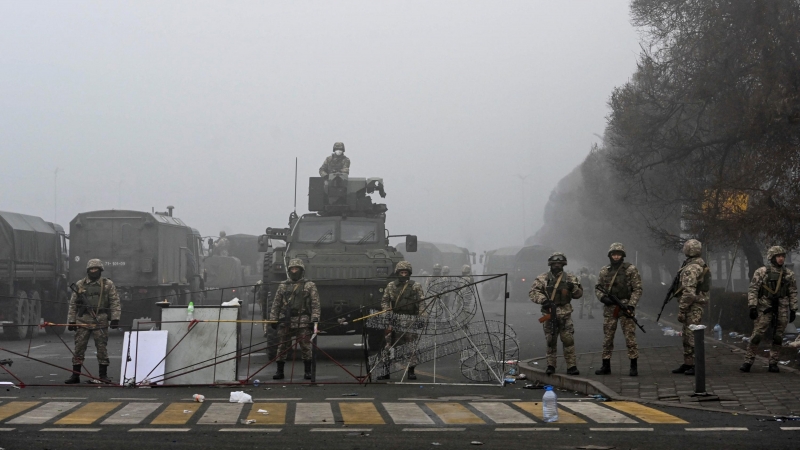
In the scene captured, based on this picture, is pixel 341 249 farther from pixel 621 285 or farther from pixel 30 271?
pixel 30 271

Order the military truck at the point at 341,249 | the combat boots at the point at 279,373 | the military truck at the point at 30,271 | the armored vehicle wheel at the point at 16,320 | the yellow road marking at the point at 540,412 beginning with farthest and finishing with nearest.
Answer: the military truck at the point at 30,271 → the armored vehicle wheel at the point at 16,320 → the military truck at the point at 341,249 → the combat boots at the point at 279,373 → the yellow road marking at the point at 540,412

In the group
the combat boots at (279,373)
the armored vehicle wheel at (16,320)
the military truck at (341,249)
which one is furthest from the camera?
the armored vehicle wheel at (16,320)

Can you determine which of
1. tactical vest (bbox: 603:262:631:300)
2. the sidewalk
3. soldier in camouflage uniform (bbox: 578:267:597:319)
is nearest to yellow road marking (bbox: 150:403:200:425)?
the sidewalk

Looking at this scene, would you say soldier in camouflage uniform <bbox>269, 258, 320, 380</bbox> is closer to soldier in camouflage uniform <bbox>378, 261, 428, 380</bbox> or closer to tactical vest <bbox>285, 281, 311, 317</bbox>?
tactical vest <bbox>285, 281, 311, 317</bbox>

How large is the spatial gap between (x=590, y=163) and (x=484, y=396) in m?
42.4

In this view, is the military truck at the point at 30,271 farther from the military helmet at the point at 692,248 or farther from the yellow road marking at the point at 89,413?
the military helmet at the point at 692,248

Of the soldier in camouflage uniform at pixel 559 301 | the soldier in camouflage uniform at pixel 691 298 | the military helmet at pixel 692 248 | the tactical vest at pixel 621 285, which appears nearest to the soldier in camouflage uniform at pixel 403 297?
the soldier in camouflage uniform at pixel 559 301

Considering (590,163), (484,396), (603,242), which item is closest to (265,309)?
(484,396)

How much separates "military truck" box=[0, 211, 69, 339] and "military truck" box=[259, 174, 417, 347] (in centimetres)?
611

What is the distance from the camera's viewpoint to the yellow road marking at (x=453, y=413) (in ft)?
31.8

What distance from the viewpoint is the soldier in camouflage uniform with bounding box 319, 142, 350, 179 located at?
72.6ft

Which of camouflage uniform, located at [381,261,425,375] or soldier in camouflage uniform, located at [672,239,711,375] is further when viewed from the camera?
camouflage uniform, located at [381,261,425,375]

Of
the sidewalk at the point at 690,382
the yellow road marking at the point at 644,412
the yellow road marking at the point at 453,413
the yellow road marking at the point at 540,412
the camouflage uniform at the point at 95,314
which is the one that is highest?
the camouflage uniform at the point at 95,314

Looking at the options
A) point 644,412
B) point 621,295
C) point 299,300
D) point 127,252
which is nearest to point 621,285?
point 621,295
